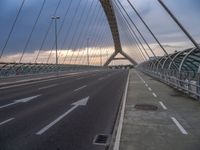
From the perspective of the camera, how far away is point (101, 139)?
756 cm

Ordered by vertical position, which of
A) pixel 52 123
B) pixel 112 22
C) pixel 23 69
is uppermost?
pixel 112 22

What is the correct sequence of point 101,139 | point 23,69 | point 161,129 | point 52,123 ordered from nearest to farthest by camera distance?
point 101,139
point 161,129
point 52,123
point 23,69

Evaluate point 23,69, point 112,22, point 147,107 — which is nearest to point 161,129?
point 147,107

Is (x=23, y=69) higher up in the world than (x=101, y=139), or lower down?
higher up

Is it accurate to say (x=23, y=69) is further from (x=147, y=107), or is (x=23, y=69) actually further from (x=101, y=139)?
(x=101, y=139)

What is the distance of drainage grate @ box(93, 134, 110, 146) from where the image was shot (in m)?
7.20

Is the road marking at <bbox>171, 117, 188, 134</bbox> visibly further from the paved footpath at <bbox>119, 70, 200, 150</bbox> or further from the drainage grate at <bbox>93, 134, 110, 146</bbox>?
the drainage grate at <bbox>93, 134, 110, 146</bbox>

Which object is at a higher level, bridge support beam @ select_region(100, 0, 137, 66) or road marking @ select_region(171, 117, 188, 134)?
bridge support beam @ select_region(100, 0, 137, 66)

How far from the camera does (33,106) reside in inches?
519

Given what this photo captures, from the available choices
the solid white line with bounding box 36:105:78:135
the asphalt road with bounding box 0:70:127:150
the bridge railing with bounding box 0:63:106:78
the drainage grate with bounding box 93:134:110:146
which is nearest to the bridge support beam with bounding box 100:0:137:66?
the bridge railing with bounding box 0:63:106:78

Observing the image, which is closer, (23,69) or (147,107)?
(147,107)

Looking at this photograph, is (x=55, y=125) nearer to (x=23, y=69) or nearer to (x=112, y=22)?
(x=23, y=69)

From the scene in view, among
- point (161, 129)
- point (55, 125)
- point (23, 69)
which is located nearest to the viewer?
point (161, 129)

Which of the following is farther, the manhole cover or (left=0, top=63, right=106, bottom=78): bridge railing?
(left=0, top=63, right=106, bottom=78): bridge railing
